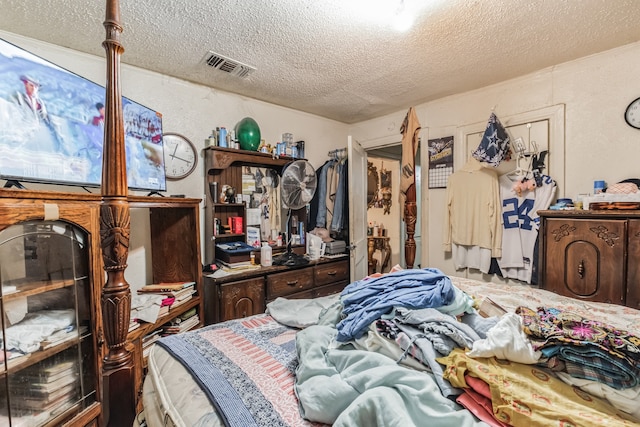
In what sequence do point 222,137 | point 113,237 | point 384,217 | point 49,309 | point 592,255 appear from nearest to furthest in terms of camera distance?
point 113,237, point 49,309, point 592,255, point 222,137, point 384,217

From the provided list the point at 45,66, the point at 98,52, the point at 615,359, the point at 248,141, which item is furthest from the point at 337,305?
the point at 98,52

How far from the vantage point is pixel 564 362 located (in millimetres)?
685

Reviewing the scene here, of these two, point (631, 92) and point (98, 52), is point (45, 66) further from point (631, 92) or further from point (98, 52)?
point (631, 92)

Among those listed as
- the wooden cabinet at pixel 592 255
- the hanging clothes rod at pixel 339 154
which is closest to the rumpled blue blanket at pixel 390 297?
the wooden cabinet at pixel 592 255

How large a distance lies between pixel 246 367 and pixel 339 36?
75.5 inches

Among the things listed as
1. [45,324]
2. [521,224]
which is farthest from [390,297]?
[521,224]

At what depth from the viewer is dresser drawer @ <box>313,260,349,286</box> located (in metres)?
2.79

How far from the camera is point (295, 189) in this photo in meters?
2.77

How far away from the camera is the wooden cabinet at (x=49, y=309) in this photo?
3.26 feet

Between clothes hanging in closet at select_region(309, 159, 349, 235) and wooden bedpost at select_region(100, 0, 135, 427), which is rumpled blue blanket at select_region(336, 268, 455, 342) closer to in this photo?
wooden bedpost at select_region(100, 0, 135, 427)

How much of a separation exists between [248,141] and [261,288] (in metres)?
1.33

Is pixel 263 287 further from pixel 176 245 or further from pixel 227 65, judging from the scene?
pixel 227 65

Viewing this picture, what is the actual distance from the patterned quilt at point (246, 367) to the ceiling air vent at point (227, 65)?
1.86m

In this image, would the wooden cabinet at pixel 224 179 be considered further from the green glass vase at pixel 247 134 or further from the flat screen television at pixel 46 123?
the flat screen television at pixel 46 123
